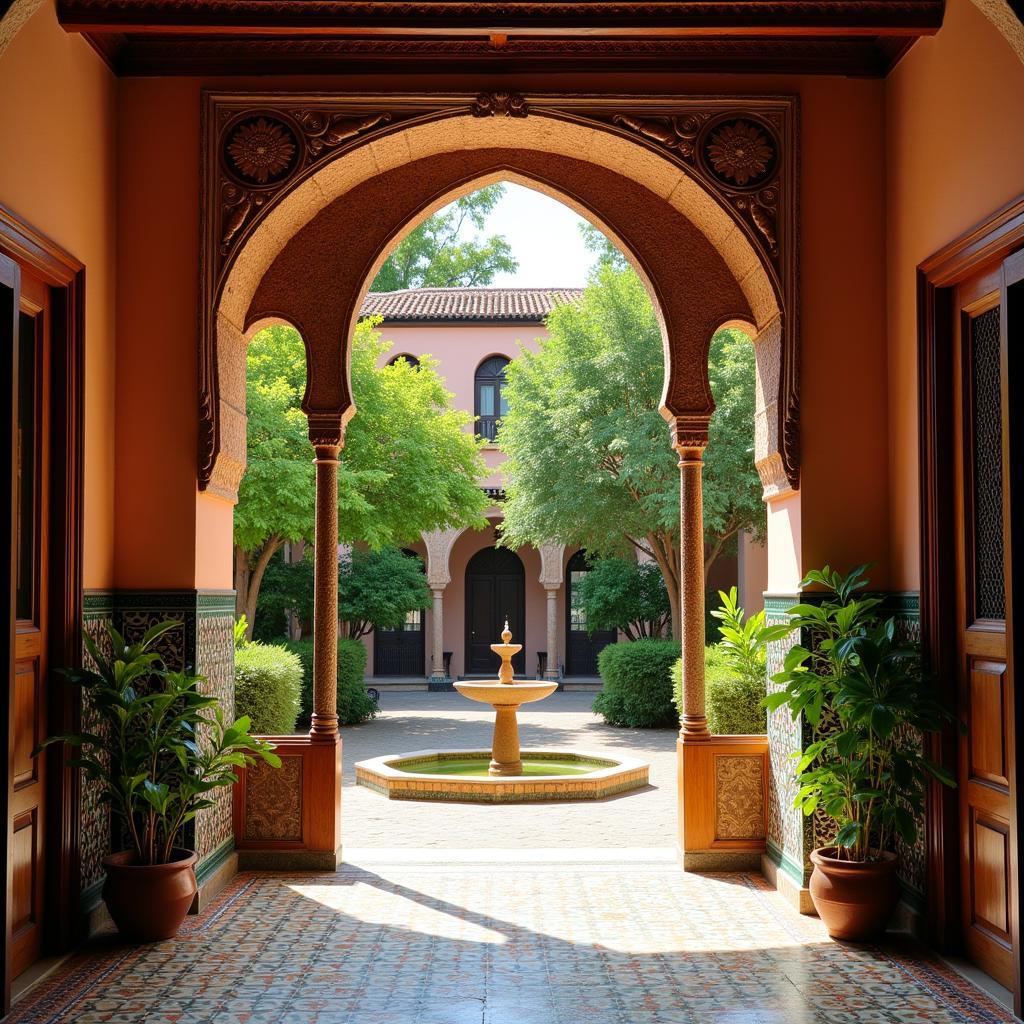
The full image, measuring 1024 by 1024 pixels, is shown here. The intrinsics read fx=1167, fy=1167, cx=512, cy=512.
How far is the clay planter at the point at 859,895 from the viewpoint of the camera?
5.50 metres

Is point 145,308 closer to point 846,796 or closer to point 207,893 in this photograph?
point 207,893

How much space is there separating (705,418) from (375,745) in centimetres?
827

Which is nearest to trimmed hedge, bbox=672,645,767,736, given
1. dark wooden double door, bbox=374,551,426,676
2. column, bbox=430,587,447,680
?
column, bbox=430,587,447,680

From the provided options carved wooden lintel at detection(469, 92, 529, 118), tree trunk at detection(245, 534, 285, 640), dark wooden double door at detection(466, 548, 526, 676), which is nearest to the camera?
carved wooden lintel at detection(469, 92, 529, 118)

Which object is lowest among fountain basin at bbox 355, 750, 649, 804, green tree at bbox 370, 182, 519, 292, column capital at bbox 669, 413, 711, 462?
fountain basin at bbox 355, 750, 649, 804

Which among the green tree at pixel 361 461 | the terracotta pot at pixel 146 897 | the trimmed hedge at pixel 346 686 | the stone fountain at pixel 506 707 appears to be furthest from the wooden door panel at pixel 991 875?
the trimmed hedge at pixel 346 686

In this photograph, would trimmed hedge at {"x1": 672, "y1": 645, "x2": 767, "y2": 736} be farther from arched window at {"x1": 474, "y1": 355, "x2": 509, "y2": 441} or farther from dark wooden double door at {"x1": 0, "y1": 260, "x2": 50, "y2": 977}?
arched window at {"x1": 474, "y1": 355, "x2": 509, "y2": 441}

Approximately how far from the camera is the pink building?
23.9 meters

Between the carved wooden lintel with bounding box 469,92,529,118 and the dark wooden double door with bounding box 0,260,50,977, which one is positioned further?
the carved wooden lintel with bounding box 469,92,529,118

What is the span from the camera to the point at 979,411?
212 inches

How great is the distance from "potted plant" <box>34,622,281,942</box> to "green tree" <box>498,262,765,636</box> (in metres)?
10.1

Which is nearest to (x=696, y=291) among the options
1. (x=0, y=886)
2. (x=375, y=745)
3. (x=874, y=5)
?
(x=874, y=5)

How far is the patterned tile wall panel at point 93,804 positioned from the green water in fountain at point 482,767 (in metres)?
5.72

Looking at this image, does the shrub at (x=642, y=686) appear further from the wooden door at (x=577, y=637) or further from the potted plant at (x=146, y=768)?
the potted plant at (x=146, y=768)
